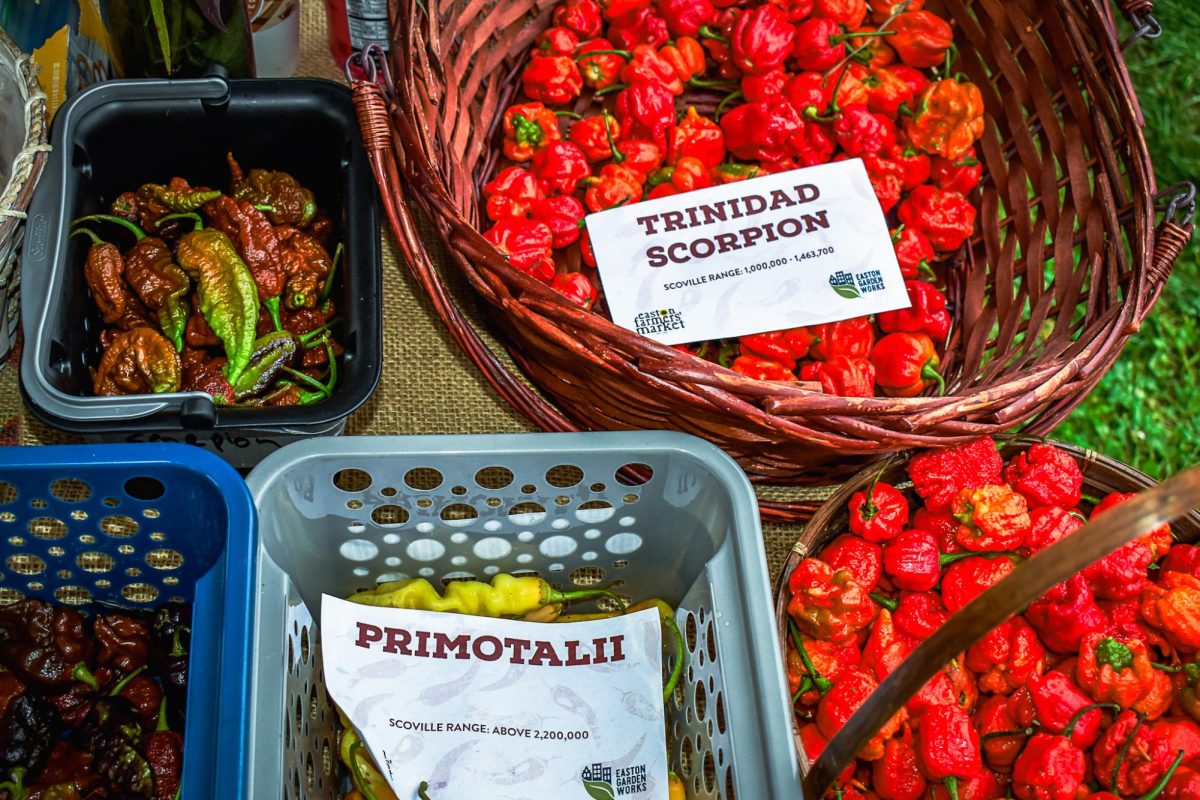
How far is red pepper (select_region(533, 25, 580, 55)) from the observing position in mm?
1472

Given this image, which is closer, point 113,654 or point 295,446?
point 295,446

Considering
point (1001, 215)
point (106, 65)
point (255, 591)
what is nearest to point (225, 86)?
point (106, 65)

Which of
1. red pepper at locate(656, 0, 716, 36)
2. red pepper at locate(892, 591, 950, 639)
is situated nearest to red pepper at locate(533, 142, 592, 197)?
red pepper at locate(656, 0, 716, 36)

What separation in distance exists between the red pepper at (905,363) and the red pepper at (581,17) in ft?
2.03

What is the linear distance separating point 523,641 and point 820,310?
576 mm

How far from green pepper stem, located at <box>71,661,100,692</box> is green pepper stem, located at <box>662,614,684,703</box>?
0.62 m

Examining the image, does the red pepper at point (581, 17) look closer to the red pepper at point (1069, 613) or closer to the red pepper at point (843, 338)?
the red pepper at point (843, 338)

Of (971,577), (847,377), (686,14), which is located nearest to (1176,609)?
(971,577)

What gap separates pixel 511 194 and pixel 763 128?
366 mm

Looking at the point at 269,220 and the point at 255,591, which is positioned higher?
the point at 269,220

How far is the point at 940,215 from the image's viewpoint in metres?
1.43

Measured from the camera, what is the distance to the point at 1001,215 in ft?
4.91

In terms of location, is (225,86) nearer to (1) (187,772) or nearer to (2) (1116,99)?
(1) (187,772)

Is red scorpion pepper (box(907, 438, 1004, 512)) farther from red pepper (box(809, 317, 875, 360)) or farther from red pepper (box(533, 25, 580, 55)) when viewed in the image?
red pepper (box(533, 25, 580, 55))
